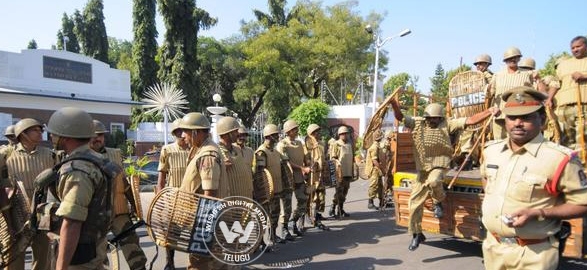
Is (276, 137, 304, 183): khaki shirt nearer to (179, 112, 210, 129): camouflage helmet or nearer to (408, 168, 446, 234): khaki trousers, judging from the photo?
(408, 168, 446, 234): khaki trousers

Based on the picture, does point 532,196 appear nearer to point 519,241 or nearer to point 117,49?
point 519,241

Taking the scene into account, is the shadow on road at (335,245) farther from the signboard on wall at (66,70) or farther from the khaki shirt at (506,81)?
the signboard on wall at (66,70)

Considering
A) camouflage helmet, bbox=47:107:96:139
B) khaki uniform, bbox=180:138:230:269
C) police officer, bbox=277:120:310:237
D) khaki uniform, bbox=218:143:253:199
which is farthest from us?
police officer, bbox=277:120:310:237

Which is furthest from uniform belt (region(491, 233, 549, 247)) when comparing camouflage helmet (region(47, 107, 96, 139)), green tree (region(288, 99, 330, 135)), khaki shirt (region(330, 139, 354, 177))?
green tree (region(288, 99, 330, 135))

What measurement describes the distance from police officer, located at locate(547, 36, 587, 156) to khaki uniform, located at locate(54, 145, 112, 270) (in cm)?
519

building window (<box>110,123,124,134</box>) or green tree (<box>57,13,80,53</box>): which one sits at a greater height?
green tree (<box>57,13,80,53</box>)

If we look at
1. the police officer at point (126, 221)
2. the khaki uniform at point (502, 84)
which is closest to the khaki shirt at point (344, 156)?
the khaki uniform at point (502, 84)

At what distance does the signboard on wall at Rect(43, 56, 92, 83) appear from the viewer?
23077 mm

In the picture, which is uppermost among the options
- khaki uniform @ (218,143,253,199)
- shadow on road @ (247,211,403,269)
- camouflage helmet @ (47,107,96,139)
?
camouflage helmet @ (47,107,96,139)

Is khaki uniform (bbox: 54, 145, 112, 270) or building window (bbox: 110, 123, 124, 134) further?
building window (bbox: 110, 123, 124, 134)

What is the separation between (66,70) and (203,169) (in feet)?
75.2

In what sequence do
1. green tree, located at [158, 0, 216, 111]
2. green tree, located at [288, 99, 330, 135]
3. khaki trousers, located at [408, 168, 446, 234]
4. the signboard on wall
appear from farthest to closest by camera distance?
green tree, located at [158, 0, 216, 111], green tree, located at [288, 99, 330, 135], the signboard on wall, khaki trousers, located at [408, 168, 446, 234]

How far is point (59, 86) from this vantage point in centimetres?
2350

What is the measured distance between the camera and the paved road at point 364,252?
6.17 metres
